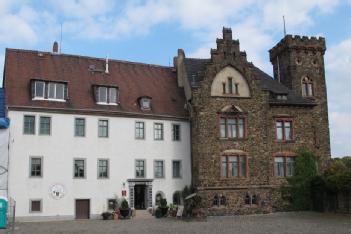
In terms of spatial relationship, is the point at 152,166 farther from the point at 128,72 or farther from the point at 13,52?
the point at 13,52

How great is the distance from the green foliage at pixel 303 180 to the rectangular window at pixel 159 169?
1097cm

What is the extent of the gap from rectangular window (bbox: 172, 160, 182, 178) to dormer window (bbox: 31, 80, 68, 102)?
34.8ft

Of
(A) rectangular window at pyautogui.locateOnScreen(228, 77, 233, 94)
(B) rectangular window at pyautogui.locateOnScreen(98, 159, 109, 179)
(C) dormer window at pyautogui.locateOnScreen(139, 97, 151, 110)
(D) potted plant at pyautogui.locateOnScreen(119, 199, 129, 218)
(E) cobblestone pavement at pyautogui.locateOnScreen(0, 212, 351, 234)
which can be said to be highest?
(A) rectangular window at pyautogui.locateOnScreen(228, 77, 233, 94)

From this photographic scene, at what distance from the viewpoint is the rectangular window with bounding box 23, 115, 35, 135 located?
3509cm

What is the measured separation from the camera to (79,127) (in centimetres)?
3694

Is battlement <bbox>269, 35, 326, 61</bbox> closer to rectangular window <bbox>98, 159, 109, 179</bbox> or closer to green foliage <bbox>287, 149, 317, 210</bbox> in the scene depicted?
green foliage <bbox>287, 149, 317, 210</bbox>

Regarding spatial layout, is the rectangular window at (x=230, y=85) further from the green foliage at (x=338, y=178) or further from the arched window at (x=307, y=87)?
the green foliage at (x=338, y=178)

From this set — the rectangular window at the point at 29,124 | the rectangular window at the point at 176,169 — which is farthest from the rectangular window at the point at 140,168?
the rectangular window at the point at 29,124

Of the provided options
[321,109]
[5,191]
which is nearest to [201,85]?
[321,109]

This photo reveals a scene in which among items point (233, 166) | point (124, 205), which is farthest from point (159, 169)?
point (233, 166)

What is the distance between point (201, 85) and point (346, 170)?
13.4 m

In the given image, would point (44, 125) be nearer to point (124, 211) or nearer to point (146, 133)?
point (146, 133)

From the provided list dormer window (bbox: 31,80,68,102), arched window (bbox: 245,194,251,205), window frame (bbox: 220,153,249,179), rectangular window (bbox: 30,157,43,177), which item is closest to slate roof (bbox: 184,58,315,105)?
window frame (bbox: 220,153,249,179)

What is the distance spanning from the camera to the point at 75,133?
120 feet
